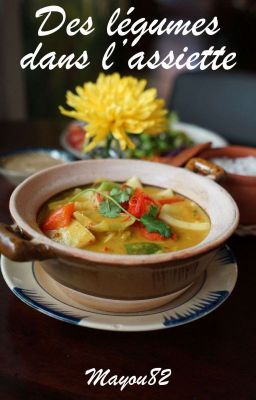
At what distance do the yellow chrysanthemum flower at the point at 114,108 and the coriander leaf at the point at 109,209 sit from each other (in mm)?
282

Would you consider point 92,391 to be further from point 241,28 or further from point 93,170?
point 241,28

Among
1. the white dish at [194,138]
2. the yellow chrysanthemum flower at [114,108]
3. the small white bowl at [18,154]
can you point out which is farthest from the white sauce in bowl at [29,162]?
the yellow chrysanthemum flower at [114,108]

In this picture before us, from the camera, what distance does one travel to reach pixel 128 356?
85 centimetres

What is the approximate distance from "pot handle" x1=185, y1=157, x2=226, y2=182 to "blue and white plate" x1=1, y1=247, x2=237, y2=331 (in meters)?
0.22

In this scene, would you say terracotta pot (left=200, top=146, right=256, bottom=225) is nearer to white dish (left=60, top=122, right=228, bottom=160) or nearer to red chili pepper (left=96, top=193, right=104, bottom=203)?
red chili pepper (left=96, top=193, right=104, bottom=203)

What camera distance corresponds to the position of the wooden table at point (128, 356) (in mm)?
791

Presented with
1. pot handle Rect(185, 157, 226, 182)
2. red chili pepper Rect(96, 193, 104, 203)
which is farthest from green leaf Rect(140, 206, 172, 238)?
pot handle Rect(185, 157, 226, 182)

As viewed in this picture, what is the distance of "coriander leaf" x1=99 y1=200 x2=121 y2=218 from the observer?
101 centimetres

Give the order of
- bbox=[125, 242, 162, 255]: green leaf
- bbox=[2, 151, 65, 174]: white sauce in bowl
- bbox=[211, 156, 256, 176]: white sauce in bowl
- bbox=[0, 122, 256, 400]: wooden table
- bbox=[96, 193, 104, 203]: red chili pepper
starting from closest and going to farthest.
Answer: bbox=[0, 122, 256, 400]: wooden table < bbox=[125, 242, 162, 255]: green leaf < bbox=[96, 193, 104, 203]: red chili pepper < bbox=[211, 156, 256, 176]: white sauce in bowl < bbox=[2, 151, 65, 174]: white sauce in bowl

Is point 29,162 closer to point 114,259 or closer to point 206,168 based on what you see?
point 206,168

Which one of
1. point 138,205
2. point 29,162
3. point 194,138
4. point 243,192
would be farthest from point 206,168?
point 194,138

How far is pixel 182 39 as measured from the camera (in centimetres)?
675

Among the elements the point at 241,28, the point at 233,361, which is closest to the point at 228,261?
the point at 233,361

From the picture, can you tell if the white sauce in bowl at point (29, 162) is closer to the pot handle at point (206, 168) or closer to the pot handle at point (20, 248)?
the pot handle at point (206, 168)
